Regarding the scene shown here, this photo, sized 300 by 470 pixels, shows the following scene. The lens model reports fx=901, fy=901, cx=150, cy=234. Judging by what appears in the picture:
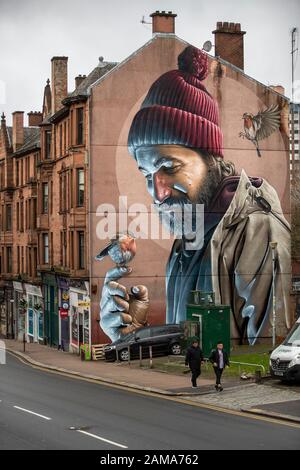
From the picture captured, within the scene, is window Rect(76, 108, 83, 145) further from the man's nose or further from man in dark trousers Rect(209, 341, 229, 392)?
man in dark trousers Rect(209, 341, 229, 392)

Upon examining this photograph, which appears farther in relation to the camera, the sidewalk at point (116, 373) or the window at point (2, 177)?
the window at point (2, 177)

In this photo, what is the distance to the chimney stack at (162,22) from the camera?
154 feet

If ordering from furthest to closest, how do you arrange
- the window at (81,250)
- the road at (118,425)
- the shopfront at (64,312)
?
1. the shopfront at (64,312)
2. the window at (81,250)
3. the road at (118,425)

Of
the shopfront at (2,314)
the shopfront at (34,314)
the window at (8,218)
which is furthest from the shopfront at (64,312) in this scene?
the shopfront at (2,314)

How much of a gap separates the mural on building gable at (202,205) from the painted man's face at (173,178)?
0.17ft

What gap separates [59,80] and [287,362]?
30.6m

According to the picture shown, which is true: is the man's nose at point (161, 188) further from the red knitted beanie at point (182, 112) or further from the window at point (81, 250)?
the window at point (81, 250)

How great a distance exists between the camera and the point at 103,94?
45812 mm

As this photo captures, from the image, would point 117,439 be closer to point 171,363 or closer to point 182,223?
point 171,363

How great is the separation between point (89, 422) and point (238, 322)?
25.8 metres

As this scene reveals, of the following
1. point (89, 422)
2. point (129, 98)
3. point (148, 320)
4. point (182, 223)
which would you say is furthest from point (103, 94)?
point (89, 422)

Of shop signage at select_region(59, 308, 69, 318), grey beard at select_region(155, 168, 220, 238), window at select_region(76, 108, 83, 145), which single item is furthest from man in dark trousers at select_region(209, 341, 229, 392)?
shop signage at select_region(59, 308, 69, 318)

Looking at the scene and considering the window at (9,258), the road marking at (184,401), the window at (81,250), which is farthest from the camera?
the window at (9,258)
